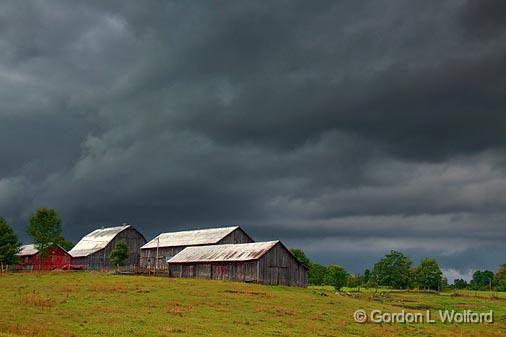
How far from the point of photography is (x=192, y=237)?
111 m

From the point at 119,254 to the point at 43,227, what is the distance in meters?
20.1

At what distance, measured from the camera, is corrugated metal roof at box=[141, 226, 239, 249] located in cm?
10556

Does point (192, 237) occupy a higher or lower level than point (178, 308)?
higher

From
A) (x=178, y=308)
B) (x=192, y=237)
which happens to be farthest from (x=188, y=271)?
(x=178, y=308)

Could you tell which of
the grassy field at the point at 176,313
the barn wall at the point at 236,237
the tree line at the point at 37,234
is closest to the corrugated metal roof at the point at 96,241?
the tree line at the point at 37,234

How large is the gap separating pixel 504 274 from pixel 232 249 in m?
127

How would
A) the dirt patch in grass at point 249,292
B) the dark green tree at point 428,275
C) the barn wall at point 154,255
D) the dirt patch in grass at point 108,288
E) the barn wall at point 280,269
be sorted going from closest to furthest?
the dirt patch in grass at point 108,288 → the dirt patch in grass at point 249,292 → the barn wall at point 280,269 → the barn wall at point 154,255 → the dark green tree at point 428,275

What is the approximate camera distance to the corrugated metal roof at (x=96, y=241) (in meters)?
128

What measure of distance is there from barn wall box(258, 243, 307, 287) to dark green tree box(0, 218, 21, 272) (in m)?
47.4

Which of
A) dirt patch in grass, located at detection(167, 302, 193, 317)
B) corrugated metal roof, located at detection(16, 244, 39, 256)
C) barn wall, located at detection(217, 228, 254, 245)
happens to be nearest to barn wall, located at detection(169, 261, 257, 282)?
barn wall, located at detection(217, 228, 254, 245)

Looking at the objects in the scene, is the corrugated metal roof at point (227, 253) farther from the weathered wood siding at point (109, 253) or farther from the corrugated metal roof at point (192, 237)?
the weathered wood siding at point (109, 253)

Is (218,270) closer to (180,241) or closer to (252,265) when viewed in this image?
(252,265)

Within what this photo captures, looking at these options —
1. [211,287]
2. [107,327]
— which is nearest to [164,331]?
[107,327]

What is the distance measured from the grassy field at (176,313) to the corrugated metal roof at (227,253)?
52.6ft
